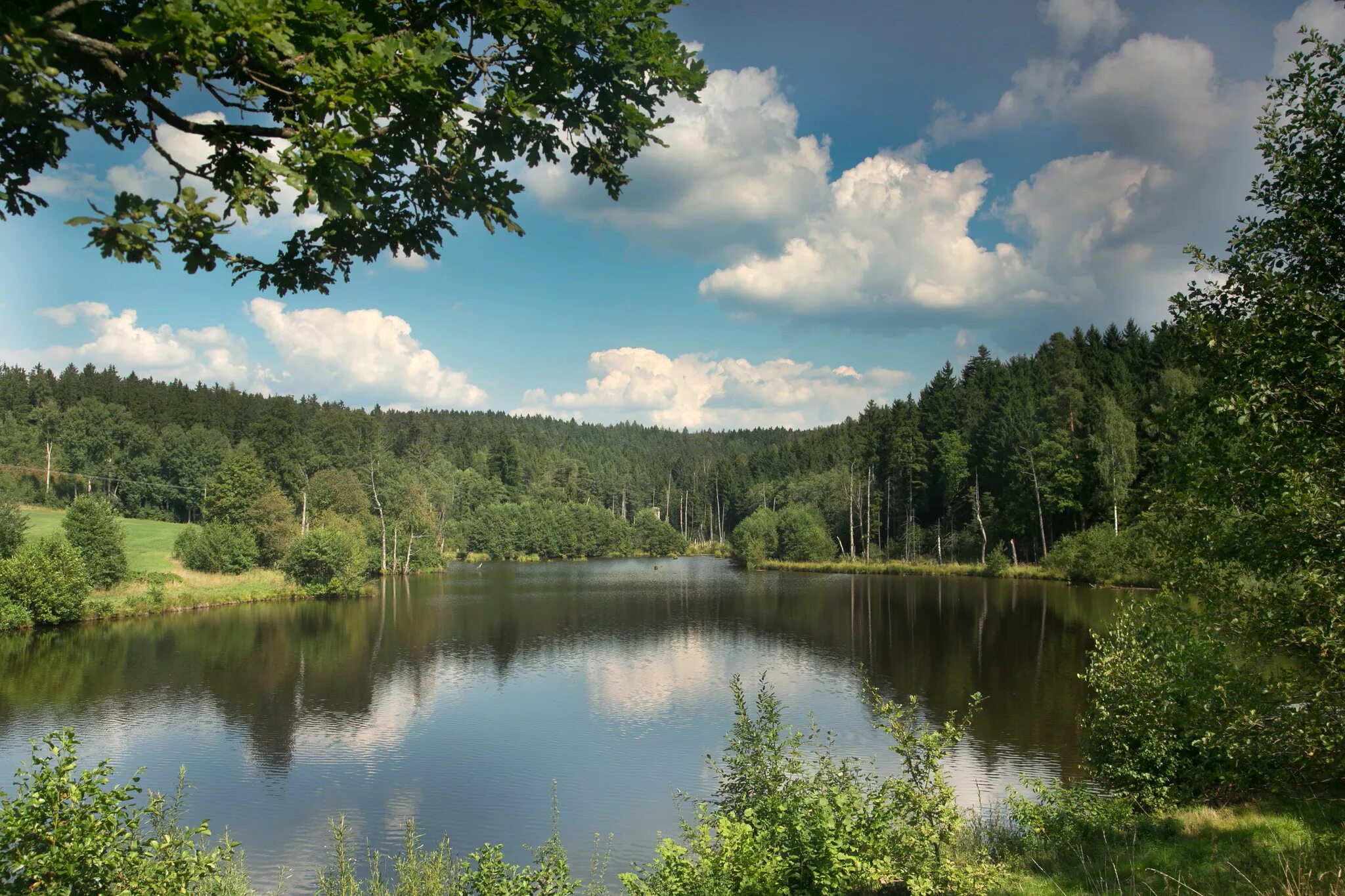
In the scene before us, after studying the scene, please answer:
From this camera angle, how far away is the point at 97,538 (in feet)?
129

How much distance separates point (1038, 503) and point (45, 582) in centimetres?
A: 5953

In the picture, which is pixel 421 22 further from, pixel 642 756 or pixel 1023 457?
pixel 1023 457

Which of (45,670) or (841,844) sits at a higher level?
(841,844)

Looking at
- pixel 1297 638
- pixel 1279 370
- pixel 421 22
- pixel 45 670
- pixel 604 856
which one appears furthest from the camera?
pixel 45 670

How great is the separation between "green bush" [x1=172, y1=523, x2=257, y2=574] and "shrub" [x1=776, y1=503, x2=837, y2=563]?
4765cm

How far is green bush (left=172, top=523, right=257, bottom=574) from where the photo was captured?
4962cm

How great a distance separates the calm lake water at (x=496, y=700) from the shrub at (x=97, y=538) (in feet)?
16.8

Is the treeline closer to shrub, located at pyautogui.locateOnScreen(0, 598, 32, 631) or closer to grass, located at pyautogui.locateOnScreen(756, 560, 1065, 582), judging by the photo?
grass, located at pyautogui.locateOnScreen(756, 560, 1065, 582)

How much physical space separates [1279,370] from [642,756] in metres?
14.9

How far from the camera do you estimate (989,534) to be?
2547 inches

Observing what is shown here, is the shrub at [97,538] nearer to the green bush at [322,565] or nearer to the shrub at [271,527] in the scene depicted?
the green bush at [322,565]

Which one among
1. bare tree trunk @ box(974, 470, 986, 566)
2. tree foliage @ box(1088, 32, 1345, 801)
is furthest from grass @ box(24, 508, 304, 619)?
bare tree trunk @ box(974, 470, 986, 566)

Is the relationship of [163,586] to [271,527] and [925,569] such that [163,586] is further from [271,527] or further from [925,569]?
[925,569]

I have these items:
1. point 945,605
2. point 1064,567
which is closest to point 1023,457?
point 1064,567
